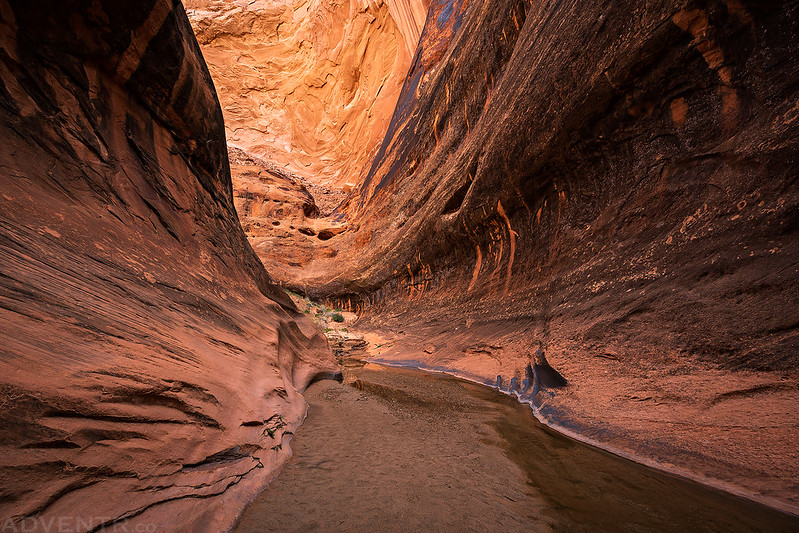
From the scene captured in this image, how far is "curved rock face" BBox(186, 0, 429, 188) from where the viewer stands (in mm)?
28625

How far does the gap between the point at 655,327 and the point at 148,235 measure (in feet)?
18.6

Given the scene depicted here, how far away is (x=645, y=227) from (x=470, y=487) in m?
4.10

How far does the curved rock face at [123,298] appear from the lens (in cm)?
126

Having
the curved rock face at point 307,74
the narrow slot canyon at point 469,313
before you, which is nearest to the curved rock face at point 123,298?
the narrow slot canyon at point 469,313

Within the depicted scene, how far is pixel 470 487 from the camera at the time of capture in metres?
1.98

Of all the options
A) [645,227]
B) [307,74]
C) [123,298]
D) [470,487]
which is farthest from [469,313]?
[307,74]

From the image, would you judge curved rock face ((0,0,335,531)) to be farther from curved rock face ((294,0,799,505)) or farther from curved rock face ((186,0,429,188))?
curved rock face ((186,0,429,188))

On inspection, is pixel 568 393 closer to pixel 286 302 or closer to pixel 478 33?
pixel 286 302

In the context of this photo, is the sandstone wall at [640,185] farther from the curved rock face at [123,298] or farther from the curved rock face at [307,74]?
the curved rock face at [307,74]

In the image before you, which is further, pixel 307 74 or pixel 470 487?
pixel 307 74

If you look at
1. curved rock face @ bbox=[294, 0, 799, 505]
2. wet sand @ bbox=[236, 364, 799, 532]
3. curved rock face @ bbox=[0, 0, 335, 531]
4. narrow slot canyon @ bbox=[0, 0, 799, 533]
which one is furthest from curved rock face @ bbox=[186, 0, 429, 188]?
wet sand @ bbox=[236, 364, 799, 532]

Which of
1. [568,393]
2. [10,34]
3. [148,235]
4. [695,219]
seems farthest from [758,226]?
[10,34]

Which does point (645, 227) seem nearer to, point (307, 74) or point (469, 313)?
point (469, 313)

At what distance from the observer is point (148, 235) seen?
10.8 feet
